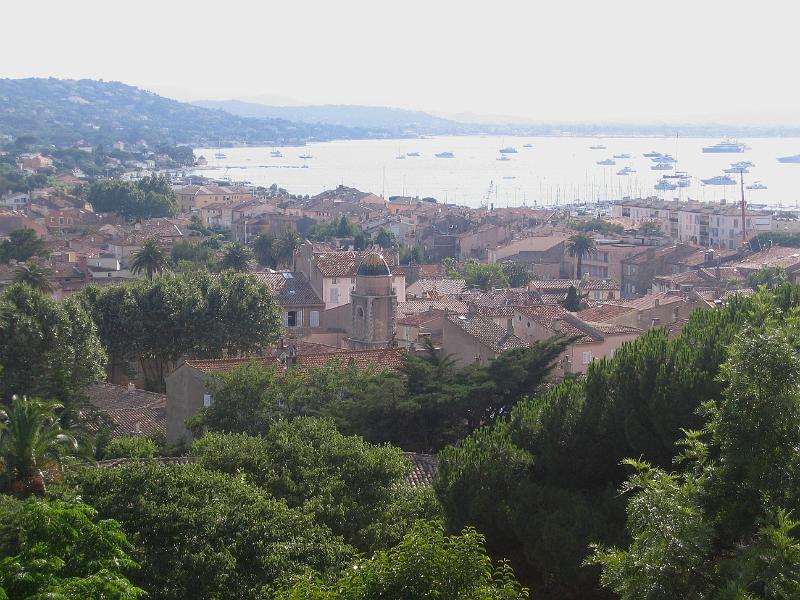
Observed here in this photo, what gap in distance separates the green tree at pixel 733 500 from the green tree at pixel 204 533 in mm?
3170

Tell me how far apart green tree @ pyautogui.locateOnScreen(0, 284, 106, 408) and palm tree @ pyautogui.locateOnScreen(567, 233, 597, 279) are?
109ft

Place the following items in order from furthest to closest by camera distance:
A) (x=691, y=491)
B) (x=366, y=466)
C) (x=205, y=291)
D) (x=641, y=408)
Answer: (x=205, y=291), (x=366, y=466), (x=641, y=408), (x=691, y=491)

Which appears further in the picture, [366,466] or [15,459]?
[15,459]

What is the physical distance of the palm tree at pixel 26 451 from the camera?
49.9 ft

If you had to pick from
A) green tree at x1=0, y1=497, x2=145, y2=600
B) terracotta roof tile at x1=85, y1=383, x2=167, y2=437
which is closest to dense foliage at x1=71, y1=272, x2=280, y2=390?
terracotta roof tile at x1=85, y1=383, x2=167, y2=437

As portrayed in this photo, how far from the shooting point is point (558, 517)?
1203 centimetres

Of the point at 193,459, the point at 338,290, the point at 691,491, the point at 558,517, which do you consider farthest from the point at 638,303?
the point at 691,491

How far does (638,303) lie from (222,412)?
1746 cm

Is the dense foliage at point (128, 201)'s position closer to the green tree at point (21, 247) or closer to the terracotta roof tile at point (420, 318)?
the green tree at point (21, 247)

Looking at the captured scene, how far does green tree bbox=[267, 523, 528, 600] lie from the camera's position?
9062 mm

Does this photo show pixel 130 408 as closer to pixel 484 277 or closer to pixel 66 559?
pixel 66 559

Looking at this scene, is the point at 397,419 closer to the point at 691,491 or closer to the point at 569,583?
the point at 569,583

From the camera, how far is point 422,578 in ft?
29.9

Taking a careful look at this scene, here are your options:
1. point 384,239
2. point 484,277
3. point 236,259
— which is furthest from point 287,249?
point 384,239
